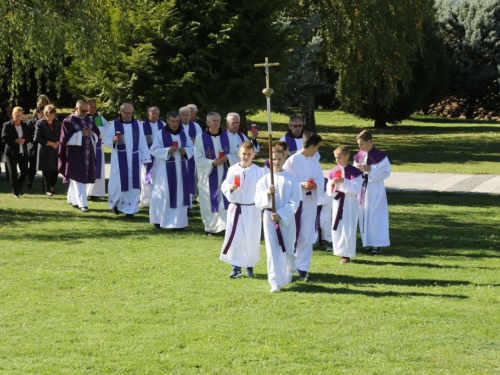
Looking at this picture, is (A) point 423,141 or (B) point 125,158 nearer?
(B) point 125,158

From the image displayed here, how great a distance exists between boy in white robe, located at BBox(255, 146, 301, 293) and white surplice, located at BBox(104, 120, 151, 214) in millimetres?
6757

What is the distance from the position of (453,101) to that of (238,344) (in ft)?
146

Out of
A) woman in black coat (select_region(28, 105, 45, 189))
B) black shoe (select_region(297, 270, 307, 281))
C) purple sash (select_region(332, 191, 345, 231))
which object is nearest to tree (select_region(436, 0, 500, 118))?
woman in black coat (select_region(28, 105, 45, 189))

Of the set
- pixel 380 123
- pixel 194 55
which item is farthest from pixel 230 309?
pixel 380 123

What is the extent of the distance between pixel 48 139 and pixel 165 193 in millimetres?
4393

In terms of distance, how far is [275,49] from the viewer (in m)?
23.6

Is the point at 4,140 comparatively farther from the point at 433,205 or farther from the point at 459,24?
the point at 459,24

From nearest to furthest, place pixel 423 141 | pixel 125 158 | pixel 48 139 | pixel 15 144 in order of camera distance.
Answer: pixel 125 158, pixel 48 139, pixel 15 144, pixel 423 141

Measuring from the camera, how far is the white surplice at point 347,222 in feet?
38.5

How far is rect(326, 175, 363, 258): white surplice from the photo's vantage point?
11750mm

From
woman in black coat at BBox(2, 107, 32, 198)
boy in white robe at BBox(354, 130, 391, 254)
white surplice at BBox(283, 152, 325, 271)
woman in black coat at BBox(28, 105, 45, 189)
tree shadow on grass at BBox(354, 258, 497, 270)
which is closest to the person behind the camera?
white surplice at BBox(283, 152, 325, 271)

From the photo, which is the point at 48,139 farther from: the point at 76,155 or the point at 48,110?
the point at 76,155

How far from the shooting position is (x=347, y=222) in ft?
38.9

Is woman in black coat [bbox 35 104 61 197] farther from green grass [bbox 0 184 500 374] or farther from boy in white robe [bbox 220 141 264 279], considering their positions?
boy in white robe [bbox 220 141 264 279]
